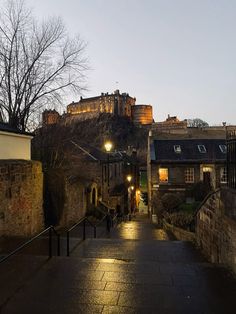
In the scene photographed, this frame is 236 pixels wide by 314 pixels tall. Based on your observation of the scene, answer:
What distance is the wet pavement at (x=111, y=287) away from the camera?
4.48m

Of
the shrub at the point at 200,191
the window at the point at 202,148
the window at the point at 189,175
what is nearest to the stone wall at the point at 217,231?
the shrub at the point at 200,191

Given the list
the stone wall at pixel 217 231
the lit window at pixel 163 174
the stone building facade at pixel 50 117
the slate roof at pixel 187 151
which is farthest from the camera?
the slate roof at pixel 187 151

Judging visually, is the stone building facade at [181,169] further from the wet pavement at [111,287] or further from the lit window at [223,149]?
the wet pavement at [111,287]

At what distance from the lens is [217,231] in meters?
7.79

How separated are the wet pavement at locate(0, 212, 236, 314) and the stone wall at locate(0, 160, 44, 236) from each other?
12.1ft

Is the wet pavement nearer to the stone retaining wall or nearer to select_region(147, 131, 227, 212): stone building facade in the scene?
the stone retaining wall

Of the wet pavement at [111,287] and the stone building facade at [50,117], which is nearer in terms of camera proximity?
the wet pavement at [111,287]

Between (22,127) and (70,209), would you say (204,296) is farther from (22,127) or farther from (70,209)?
(22,127)

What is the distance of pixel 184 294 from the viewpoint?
4.96 meters

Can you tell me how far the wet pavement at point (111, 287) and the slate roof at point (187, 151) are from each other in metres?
23.1

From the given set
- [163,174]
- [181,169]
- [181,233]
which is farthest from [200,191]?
[181,233]

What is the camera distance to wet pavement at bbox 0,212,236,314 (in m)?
4.48

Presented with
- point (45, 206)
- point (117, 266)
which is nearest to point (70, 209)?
point (45, 206)

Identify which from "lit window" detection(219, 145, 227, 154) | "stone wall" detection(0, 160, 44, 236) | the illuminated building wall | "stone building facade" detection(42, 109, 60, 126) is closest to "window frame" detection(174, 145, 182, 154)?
"lit window" detection(219, 145, 227, 154)
